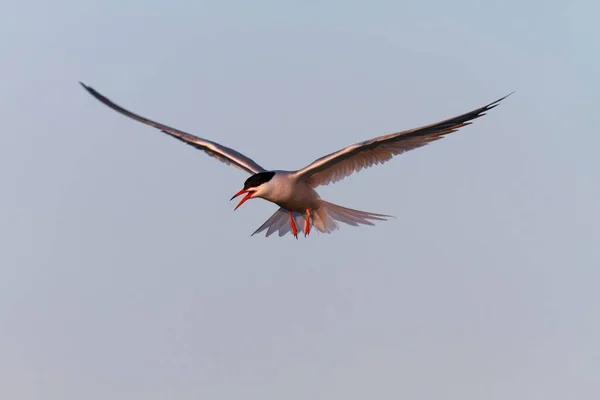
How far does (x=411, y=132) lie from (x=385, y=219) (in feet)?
7.43

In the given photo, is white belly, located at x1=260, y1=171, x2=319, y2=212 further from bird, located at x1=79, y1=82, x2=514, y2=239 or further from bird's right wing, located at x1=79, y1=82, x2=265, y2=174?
bird's right wing, located at x1=79, y1=82, x2=265, y2=174

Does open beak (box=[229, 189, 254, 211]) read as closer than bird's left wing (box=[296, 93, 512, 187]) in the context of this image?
No

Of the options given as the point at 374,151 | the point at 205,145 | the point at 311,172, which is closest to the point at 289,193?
the point at 311,172

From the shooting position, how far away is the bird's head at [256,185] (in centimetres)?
1435

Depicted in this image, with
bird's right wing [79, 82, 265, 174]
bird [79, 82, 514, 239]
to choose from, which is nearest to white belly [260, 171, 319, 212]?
bird [79, 82, 514, 239]

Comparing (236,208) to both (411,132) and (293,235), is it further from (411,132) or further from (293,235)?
(411,132)

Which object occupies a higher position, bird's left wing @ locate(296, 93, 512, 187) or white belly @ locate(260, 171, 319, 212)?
bird's left wing @ locate(296, 93, 512, 187)

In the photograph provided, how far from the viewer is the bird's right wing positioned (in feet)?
51.3

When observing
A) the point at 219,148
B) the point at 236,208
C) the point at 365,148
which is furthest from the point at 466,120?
the point at 219,148

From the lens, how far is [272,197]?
47.7ft

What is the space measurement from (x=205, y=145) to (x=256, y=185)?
1.89m

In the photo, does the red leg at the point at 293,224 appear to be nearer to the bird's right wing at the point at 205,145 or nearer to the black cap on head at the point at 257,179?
the bird's right wing at the point at 205,145

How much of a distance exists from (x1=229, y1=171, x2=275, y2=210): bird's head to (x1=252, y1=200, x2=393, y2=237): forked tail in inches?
50.8

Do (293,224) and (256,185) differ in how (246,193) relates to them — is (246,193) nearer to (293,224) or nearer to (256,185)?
(256,185)
